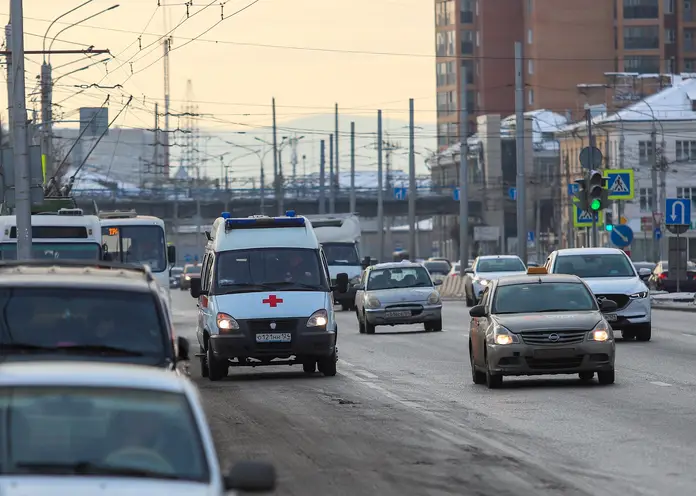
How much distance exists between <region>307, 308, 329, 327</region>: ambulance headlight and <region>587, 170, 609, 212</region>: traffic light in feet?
57.1

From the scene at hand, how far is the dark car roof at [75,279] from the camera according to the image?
412 inches

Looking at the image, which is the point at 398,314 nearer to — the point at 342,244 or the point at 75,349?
the point at 342,244

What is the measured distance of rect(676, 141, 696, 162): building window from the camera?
4331 inches

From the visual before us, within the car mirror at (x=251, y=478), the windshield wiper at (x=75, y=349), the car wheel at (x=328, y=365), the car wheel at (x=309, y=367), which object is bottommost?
the car wheel at (x=309, y=367)

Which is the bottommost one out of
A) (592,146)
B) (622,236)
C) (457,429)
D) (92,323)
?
(457,429)

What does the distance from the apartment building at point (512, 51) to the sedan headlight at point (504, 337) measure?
4221 inches

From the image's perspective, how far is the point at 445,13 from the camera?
156 meters

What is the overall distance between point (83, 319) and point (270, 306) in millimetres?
13421

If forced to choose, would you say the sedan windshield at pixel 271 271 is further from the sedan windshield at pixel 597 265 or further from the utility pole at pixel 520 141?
the utility pole at pixel 520 141

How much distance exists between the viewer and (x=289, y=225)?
24906mm

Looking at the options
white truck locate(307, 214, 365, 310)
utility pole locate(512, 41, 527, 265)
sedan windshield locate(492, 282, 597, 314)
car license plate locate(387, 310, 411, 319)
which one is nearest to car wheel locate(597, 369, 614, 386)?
sedan windshield locate(492, 282, 597, 314)

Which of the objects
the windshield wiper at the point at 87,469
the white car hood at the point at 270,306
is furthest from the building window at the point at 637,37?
the windshield wiper at the point at 87,469

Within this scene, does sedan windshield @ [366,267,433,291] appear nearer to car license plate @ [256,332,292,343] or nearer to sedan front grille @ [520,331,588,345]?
car license plate @ [256,332,292,343]

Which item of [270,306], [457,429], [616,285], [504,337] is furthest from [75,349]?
[616,285]
